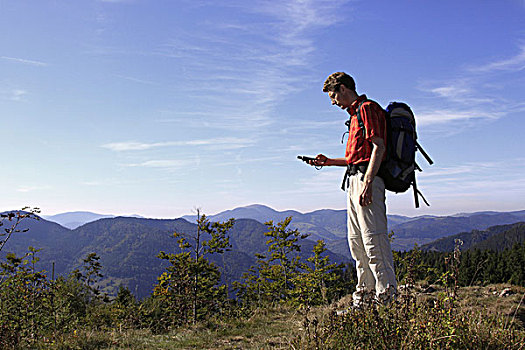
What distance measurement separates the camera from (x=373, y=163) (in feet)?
12.7

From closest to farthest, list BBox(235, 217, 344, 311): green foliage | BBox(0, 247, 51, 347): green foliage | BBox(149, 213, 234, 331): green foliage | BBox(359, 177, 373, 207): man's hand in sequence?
1. BBox(359, 177, 373, 207): man's hand
2. BBox(0, 247, 51, 347): green foliage
3. BBox(149, 213, 234, 331): green foliage
4. BBox(235, 217, 344, 311): green foliage

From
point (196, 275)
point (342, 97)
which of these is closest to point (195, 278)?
point (196, 275)

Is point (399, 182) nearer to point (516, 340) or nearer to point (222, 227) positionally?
point (516, 340)

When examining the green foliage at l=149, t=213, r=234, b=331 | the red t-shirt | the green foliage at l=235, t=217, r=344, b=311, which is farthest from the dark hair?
the green foliage at l=235, t=217, r=344, b=311

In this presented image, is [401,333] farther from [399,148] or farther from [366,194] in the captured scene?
[399,148]

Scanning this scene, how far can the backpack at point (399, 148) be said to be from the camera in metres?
3.95

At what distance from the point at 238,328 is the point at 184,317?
7.02ft

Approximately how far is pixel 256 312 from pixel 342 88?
4453mm

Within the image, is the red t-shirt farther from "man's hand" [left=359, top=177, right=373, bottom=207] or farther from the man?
"man's hand" [left=359, top=177, right=373, bottom=207]

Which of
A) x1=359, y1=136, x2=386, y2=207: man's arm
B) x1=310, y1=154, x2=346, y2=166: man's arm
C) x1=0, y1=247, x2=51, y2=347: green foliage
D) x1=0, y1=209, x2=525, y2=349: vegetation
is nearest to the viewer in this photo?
x1=0, y1=209, x2=525, y2=349: vegetation

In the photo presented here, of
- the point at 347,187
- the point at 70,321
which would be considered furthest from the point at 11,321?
the point at 347,187

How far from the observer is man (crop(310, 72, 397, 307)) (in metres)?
3.91

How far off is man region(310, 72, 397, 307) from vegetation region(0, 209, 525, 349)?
14.1 inches

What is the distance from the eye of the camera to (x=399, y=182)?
13.2ft
